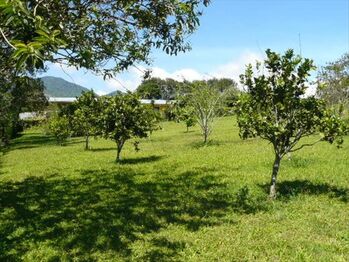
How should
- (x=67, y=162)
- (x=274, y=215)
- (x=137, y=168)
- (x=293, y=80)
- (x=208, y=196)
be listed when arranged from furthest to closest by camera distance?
(x=67, y=162) → (x=137, y=168) → (x=208, y=196) → (x=293, y=80) → (x=274, y=215)

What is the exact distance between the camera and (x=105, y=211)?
37.7 ft

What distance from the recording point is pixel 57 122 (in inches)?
1457

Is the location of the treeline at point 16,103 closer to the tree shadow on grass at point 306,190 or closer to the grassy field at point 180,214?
the grassy field at point 180,214

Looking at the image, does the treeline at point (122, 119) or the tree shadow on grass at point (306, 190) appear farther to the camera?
the treeline at point (122, 119)

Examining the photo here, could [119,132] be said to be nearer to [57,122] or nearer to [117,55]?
[117,55]

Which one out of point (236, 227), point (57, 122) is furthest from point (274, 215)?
point (57, 122)

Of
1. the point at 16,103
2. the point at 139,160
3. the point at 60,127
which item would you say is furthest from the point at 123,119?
the point at 16,103

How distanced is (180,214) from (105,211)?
7.02ft

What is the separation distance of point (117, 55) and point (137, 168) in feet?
38.0

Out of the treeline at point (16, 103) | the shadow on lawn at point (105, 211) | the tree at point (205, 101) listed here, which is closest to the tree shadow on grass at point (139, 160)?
the shadow on lawn at point (105, 211)

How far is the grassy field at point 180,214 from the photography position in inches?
327

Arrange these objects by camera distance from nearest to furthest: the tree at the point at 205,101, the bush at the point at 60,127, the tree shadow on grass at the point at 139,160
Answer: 1. the tree shadow on grass at the point at 139,160
2. the tree at the point at 205,101
3. the bush at the point at 60,127

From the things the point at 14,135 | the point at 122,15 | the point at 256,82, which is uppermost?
the point at 122,15

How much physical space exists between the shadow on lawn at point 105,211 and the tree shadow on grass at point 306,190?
1616 millimetres
